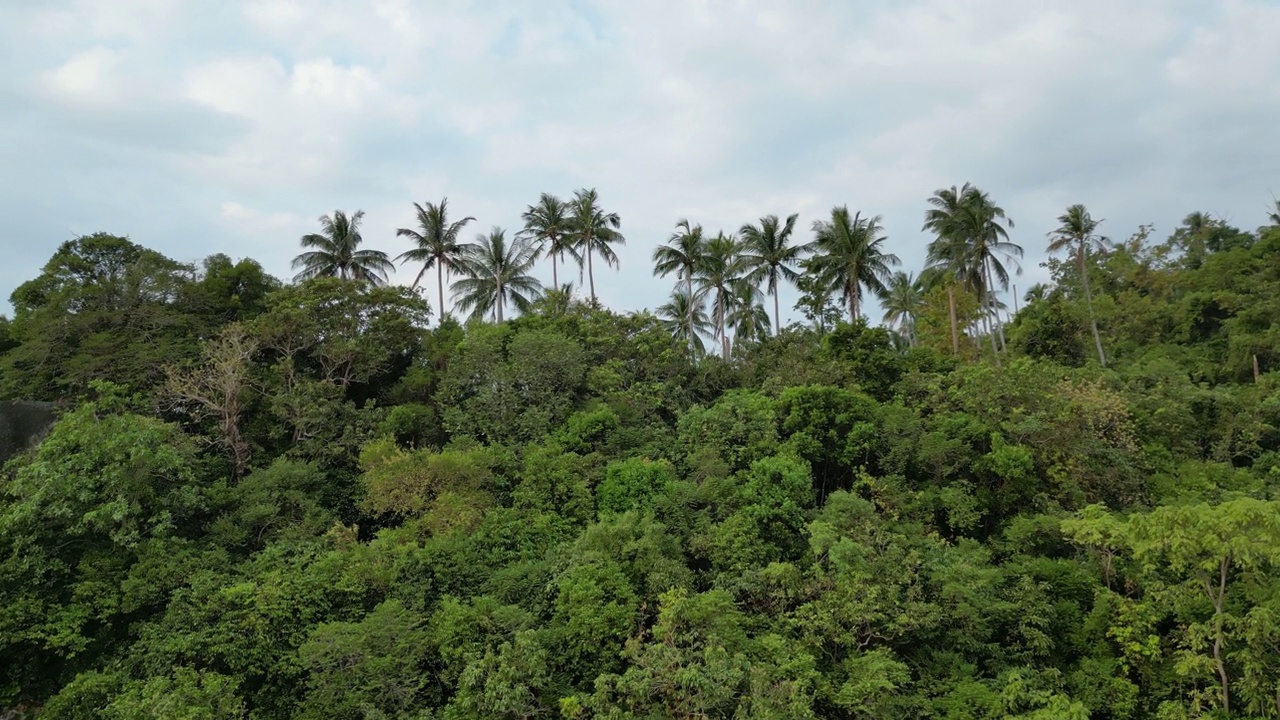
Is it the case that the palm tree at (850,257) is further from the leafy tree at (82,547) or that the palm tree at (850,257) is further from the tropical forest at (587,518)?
the leafy tree at (82,547)

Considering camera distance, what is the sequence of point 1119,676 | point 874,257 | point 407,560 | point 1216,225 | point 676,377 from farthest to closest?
point 1216,225 → point 874,257 → point 676,377 → point 407,560 → point 1119,676

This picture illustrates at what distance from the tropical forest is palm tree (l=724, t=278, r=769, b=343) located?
18.7ft

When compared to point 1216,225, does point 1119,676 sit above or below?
below

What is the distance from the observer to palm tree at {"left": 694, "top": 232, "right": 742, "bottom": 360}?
99.1 feet

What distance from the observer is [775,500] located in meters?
14.6

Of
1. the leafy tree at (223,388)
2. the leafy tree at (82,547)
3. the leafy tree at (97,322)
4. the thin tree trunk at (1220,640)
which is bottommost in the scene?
the thin tree trunk at (1220,640)

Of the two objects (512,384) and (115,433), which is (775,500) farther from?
(115,433)

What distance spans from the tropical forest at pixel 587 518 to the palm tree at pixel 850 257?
5878 millimetres

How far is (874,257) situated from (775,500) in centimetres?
1835

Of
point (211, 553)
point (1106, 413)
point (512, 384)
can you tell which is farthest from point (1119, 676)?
point (211, 553)

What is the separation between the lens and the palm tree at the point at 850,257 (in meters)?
29.5

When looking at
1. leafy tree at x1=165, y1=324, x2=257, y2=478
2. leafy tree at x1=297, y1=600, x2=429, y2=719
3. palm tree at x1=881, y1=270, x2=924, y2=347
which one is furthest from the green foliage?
palm tree at x1=881, y1=270, x2=924, y2=347

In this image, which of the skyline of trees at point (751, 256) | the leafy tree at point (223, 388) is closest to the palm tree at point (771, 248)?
the skyline of trees at point (751, 256)

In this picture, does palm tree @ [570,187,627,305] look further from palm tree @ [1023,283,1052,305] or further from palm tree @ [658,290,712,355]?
palm tree @ [1023,283,1052,305]
